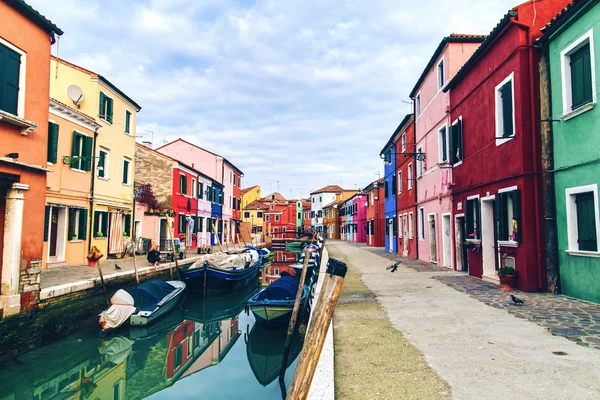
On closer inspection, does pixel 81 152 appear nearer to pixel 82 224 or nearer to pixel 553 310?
pixel 82 224

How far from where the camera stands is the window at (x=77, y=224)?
1530 centimetres

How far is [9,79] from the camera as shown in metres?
8.68

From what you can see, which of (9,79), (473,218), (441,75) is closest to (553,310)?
(473,218)

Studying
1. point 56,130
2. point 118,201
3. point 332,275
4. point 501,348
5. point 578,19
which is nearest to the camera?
point 332,275

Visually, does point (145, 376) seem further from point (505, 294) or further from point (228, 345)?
point (505, 294)

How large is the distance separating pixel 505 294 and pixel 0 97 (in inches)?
470

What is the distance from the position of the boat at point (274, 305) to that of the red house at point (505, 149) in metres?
5.36

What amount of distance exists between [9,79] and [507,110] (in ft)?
38.7

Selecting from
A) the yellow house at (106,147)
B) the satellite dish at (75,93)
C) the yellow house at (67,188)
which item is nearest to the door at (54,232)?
the yellow house at (67,188)

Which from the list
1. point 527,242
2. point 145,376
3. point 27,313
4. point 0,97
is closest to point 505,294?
point 527,242

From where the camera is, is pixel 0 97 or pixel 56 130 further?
pixel 56 130

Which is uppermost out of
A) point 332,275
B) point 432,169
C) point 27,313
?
point 432,169

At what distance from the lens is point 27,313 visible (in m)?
8.76

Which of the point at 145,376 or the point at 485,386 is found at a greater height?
the point at 485,386
